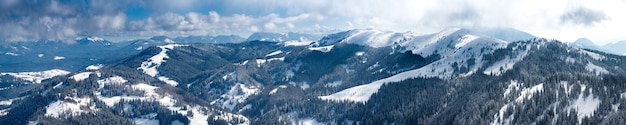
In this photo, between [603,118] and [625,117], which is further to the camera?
[603,118]

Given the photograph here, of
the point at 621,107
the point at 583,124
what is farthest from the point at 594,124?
the point at 621,107

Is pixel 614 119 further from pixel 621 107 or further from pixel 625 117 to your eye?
pixel 621 107

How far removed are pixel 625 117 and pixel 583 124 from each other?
15363 mm

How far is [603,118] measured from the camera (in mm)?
199125

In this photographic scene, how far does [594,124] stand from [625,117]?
38.0ft

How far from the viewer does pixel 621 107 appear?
655 feet

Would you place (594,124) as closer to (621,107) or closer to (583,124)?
(583,124)

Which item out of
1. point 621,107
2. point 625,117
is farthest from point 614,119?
point 621,107

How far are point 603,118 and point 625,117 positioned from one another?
1293 cm

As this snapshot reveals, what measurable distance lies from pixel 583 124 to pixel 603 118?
1210 cm

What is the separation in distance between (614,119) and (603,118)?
11.7 meters

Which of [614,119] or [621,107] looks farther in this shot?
[621,107]

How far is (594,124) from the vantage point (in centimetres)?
19350

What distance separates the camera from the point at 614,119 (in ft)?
616
